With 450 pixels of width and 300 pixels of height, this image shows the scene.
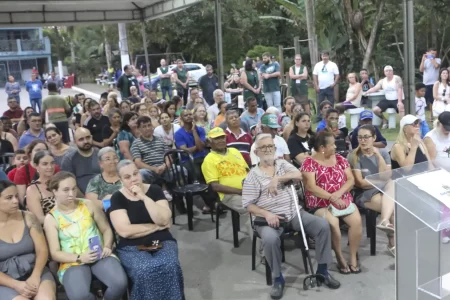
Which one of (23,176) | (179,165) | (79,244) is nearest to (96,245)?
(79,244)

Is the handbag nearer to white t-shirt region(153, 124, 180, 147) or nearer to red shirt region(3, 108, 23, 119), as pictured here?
white t-shirt region(153, 124, 180, 147)

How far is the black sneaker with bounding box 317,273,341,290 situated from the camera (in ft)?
13.2

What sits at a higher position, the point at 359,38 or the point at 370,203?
the point at 359,38

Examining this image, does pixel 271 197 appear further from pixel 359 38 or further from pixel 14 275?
pixel 359 38

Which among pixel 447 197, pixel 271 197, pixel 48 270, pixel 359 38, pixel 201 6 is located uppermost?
pixel 201 6

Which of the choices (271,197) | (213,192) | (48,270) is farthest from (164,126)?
(48,270)

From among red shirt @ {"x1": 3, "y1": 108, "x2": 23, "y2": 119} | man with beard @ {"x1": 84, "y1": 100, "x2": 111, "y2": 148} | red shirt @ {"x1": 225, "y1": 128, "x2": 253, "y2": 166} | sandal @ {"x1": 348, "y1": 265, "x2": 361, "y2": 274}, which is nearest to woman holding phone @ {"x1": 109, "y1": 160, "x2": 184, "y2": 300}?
sandal @ {"x1": 348, "y1": 265, "x2": 361, "y2": 274}

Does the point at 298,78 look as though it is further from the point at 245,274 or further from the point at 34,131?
the point at 245,274

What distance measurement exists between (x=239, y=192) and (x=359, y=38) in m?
11.5

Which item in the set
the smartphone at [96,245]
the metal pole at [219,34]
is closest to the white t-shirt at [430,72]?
the metal pole at [219,34]

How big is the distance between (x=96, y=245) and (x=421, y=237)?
227cm

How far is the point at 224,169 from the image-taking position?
518cm

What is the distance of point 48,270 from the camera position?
3.58 metres

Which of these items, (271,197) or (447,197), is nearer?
(447,197)
